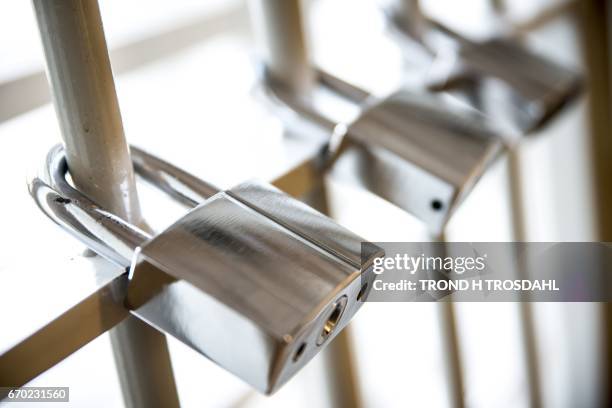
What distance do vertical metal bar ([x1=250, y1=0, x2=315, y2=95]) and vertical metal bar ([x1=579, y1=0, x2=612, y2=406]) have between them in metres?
0.56

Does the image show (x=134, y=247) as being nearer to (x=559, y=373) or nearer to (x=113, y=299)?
(x=113, y=299)

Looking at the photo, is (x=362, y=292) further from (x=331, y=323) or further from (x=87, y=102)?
(x=87, y=102)

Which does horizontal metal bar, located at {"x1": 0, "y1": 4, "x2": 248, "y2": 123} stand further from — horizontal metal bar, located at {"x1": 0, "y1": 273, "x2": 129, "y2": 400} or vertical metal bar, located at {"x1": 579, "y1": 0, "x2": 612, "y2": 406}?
vertical metal bar, located at {"x1": 579, "y1": 0, "x2": 612, "y2": 406}

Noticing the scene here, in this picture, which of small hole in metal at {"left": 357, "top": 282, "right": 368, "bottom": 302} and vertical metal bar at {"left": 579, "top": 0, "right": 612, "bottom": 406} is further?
vertical metal bar at {"left": 579, "top": 0, "right": 612, "bottom": 406}

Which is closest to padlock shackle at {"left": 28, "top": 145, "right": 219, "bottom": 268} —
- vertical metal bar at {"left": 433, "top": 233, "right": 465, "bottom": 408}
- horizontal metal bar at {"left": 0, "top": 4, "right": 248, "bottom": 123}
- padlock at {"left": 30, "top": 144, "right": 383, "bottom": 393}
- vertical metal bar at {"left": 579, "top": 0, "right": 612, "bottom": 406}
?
padlock at {"left": 30, "top": 144, "right": 383, "bottom": 393}

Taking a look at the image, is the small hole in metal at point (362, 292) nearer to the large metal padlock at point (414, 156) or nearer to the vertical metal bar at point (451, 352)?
the large metal padlock at point (414, 156)

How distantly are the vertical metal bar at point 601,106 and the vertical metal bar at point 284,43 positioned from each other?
0.56 m

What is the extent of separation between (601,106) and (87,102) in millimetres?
831

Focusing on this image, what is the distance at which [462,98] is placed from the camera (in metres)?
0.52

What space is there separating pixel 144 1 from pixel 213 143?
0.36 feet

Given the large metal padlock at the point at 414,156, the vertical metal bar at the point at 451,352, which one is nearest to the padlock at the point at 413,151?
the large metal padlock at the point at 414,156

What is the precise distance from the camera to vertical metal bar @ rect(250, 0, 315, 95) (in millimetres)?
470

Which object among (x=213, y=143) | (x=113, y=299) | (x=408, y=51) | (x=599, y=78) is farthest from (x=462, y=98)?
(x=599, y=78)

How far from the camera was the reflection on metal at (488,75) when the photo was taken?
514 mm
